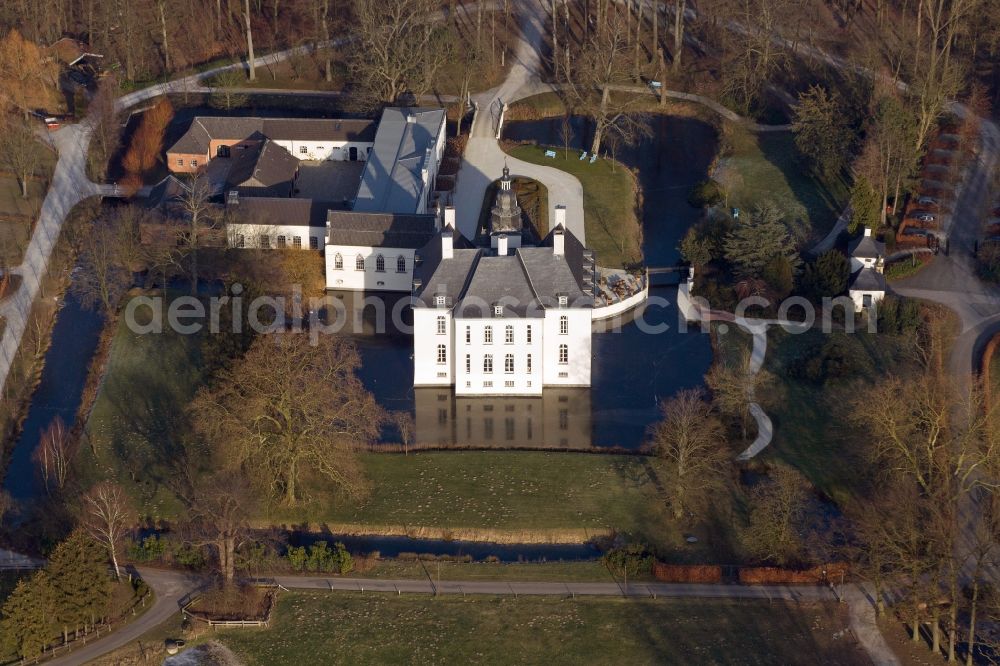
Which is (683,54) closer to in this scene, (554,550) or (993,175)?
(993,175)

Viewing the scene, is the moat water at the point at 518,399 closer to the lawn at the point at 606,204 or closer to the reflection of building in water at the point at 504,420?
the reflection of building in water at the point at 504,420

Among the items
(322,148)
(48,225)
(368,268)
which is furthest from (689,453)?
(48,225)

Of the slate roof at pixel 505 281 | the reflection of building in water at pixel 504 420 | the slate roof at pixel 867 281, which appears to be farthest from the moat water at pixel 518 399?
the slate roof at pixel 867 281

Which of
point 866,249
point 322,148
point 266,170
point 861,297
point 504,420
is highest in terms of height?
point 322,148

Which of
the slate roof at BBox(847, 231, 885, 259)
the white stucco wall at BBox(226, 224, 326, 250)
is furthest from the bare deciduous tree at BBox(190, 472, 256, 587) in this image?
the slate roof at BBox(847, 231, 885, 259)

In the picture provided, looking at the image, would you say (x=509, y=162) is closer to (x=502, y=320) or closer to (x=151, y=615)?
(x=502, y=320)

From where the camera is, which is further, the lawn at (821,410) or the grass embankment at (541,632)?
the lawn at (821,410)

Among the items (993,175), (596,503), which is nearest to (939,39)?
(993,175)
